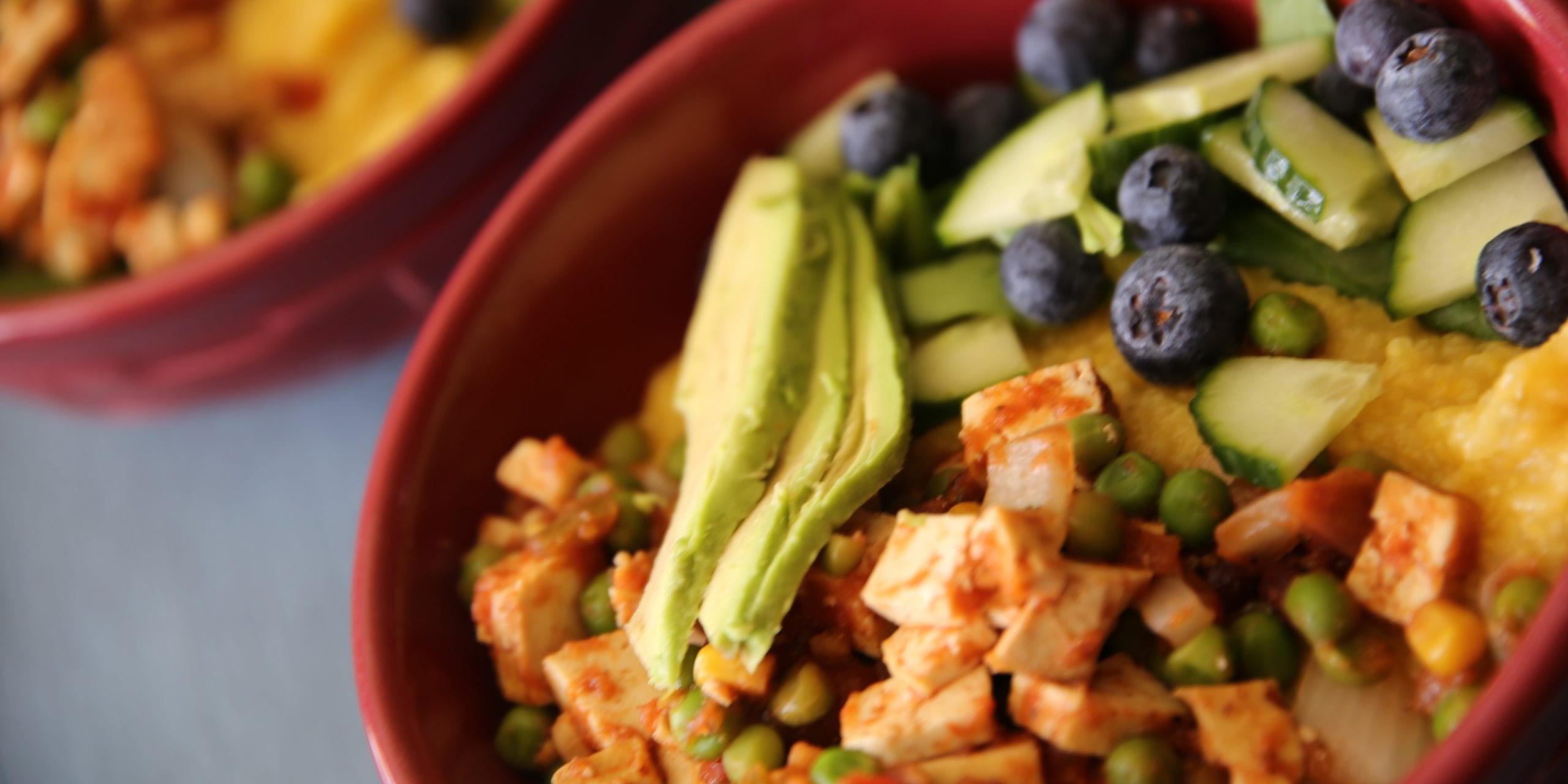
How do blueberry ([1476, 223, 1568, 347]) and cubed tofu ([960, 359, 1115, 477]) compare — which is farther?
cubed tofu ([960, 359, 1115, 477])

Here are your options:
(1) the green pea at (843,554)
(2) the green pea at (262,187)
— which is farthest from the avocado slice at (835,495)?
(2) the green pea at (262,187)

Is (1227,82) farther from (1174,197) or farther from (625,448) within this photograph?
(625,448)

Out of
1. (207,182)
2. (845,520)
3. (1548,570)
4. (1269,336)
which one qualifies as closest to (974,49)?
(1269,336)

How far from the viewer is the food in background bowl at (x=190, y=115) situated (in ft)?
9.12

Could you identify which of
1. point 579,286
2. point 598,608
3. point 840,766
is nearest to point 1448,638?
point 840,766

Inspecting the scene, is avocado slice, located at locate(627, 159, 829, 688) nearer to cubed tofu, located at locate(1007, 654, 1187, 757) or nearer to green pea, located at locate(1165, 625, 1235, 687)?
cubed tofu, located at locate(1007, 654, 1187, 757)

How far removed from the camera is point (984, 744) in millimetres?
1460

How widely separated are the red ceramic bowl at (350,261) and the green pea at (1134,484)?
4.45 ft

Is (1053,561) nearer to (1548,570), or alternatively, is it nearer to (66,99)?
(1548,570)

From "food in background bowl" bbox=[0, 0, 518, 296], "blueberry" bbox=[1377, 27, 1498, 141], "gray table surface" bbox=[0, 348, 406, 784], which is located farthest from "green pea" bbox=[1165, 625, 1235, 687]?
"food in background bowl" bbox=[0, 0, 518, 296]

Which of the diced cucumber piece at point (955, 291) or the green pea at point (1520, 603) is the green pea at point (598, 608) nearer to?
the diced cucumber piece at point (955, 291)

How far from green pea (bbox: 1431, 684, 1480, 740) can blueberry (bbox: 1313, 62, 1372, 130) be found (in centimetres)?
85

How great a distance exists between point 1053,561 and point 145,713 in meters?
1.95

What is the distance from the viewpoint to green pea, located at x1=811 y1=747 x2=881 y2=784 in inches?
56.8
